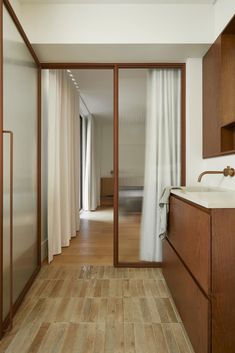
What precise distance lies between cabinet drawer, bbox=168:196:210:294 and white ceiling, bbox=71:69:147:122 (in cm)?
117

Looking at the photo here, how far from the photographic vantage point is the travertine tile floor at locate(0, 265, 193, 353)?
1.58 meters

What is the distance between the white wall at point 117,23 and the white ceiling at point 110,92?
1.45ft

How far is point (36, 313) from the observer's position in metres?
1.92

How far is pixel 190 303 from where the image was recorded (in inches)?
60.3

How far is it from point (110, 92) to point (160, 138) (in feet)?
7.35

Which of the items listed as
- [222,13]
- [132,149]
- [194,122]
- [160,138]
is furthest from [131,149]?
[222,13]

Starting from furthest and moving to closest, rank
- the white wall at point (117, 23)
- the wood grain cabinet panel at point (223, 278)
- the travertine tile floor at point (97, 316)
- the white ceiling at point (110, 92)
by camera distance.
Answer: the white ceiling at point (110, 92), the white wall at point (117, 23), the travertine tile floor at point (97, 316), the wood grain cabinet panel at point (223, 278)

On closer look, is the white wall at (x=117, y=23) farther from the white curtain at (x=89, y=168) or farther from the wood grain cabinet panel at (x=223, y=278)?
the white curtain at (x=89, y=168)

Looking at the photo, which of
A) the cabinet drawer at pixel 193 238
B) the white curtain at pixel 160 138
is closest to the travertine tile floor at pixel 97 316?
the cabinet drawer at pixel 193 238

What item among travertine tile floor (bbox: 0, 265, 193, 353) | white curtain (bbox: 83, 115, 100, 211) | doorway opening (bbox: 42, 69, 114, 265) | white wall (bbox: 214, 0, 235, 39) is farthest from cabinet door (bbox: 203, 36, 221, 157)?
white curtain (bbox: 83, 115, 100, 211)

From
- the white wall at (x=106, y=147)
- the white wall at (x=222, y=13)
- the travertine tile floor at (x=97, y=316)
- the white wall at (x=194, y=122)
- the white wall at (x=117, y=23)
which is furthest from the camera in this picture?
the white wall at (x=106, y=147)

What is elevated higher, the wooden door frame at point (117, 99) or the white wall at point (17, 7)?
the white wall at point (17, 7)

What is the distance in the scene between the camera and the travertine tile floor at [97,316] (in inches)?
62.1

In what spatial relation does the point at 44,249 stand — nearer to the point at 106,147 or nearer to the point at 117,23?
the point at 117,23
